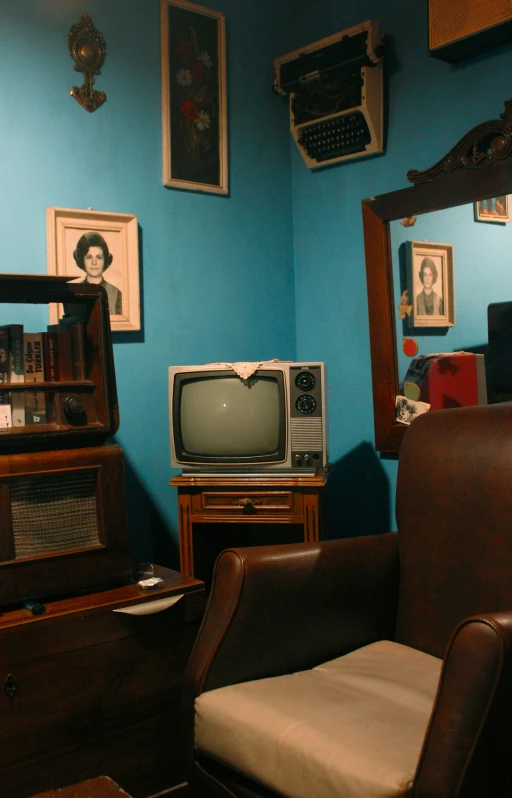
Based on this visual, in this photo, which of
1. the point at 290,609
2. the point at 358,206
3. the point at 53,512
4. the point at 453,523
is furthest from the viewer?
the point at 358,206

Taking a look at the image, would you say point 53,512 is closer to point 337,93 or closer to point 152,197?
point 152,197

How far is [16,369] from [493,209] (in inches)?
57.5

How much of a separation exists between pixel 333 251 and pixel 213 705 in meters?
1.95

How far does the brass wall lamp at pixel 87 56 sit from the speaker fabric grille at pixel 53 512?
→ 1.34 metres

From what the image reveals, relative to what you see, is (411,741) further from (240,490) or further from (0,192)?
(0,192)

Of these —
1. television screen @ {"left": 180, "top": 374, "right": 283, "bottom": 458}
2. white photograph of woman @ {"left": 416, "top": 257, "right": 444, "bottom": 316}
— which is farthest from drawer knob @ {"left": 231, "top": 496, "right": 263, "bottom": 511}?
white photograph of woman @ {"left": 416, "top": 257, "right": 444, "bottom": 316}

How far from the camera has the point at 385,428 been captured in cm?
274

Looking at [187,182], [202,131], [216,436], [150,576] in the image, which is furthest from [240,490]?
[202,131]

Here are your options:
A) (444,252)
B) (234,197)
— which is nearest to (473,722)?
(444,252)

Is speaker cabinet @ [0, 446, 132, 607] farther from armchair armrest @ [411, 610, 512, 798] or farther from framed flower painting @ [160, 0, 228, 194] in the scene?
framed flower painting @ [160, 0, 228, 194]

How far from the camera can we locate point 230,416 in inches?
98.7

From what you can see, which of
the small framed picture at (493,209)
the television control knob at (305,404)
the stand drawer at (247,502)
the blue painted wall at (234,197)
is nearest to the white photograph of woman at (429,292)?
the small framed picture at (493,209)

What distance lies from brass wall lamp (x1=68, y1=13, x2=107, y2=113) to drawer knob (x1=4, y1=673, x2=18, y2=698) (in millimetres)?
1822

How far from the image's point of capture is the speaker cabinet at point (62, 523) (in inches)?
75.5
